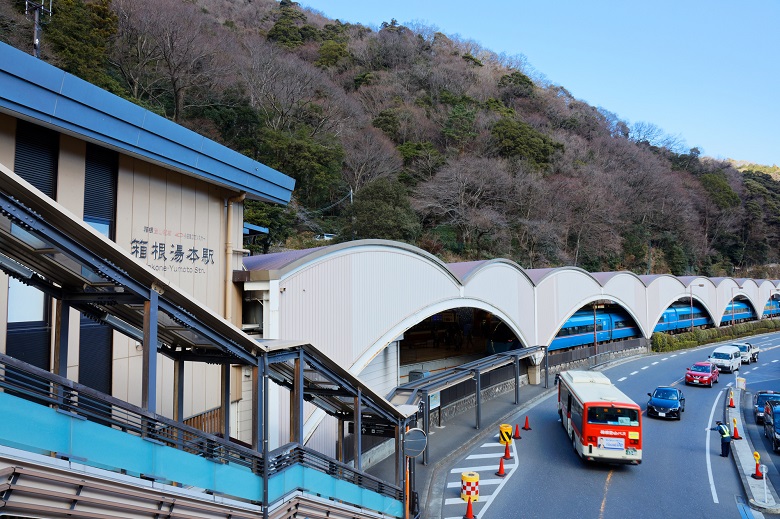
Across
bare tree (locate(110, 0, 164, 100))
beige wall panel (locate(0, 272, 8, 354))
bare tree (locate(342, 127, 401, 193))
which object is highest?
bare tree (locate(110, 0, 164, 100))

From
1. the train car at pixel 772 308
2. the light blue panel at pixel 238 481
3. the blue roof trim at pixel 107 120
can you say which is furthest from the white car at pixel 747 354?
the light blue panel at pixel 238 481

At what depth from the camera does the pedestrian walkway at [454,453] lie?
1359 centimetres

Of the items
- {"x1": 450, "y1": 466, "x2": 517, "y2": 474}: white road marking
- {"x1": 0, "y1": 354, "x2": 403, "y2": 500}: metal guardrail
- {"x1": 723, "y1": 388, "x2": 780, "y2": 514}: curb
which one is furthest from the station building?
{"x1": 723, "y1": 388, "x2": 780, "y2": 514}: curb

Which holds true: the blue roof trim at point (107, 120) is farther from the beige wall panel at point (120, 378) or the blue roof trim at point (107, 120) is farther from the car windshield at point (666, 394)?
the car windshield at point (666, 394)

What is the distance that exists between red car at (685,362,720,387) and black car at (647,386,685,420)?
6678 millimetres

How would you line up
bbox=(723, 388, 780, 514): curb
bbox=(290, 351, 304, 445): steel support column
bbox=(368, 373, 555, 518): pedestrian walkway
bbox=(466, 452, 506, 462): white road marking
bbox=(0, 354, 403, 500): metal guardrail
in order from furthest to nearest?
bbox=(466, 452, 506, 462): white road marking < bbox=(368, 373, 555, 518): pedestrian walkway < bbox=(723, 388, 780, 514): curb < bbox=(290, 351, 304, 445): steel support column < bbox=(0, 354, 403, 500): metal guardrail

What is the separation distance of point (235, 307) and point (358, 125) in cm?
3669

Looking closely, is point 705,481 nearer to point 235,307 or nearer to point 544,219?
point 235,307

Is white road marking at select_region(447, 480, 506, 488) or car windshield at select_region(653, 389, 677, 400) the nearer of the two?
white road marking at select_region(447, 480, 506, 488)

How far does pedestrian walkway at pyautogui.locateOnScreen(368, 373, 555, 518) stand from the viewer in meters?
13.6

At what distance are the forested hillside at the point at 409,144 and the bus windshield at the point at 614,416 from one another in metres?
19.7

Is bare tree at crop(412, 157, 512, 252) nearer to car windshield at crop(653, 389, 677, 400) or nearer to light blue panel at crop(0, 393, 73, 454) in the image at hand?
car windshield at crop(653, 389, 677, 400)

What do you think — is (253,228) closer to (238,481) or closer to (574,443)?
(238,481)

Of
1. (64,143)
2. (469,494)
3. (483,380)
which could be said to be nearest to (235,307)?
(64,143)
